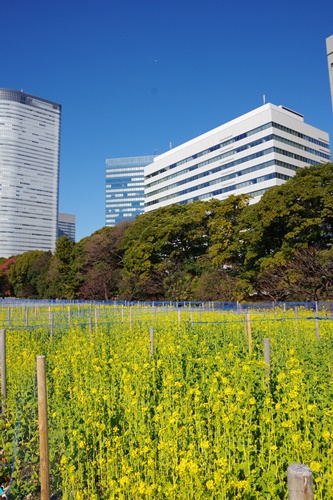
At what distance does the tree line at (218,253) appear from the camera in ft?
83.6

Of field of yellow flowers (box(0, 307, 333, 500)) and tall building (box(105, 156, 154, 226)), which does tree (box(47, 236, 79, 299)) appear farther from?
tall building (box(105, 156, 154, 226))

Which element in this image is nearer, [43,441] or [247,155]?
[43,441]

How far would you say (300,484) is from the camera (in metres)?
1.55

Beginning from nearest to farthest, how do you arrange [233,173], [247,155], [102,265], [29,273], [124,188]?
[102,265] → [247,155] → [233,173] → [29,273] → [124,188]

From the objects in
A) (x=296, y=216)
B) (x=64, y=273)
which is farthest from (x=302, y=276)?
(x=64, y=273)

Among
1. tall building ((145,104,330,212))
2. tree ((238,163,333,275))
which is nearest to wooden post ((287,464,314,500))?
tree ((238,163,333,275))

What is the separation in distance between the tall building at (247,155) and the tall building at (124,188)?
105617mm

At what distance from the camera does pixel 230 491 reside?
3.15 meters

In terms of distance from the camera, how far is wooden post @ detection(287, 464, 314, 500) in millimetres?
1537

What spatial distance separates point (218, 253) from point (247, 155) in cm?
2773

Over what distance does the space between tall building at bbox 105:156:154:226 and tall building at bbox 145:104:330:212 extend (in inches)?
4158

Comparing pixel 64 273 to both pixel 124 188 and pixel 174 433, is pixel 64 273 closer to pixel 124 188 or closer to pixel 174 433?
pixel 174 433

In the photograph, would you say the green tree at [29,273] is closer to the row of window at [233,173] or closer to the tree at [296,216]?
the row of window at [233,173]

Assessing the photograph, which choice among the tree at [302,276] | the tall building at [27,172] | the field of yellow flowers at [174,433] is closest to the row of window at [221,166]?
the tree at [302,276]
